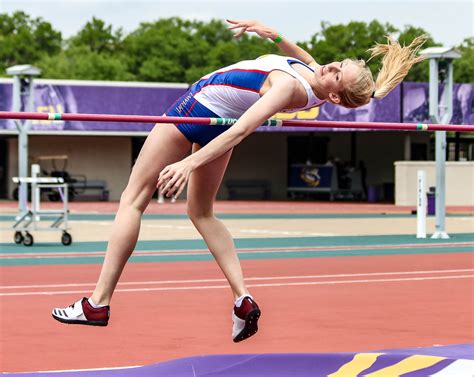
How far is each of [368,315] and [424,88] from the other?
1142 inches

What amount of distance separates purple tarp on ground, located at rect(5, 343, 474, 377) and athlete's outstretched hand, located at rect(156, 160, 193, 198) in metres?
1.40

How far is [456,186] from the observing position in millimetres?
39562

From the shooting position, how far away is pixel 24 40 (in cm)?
9556

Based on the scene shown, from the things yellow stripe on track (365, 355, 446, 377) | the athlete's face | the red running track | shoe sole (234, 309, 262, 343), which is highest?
the athlete's face

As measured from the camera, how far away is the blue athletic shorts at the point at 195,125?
6293 millimetres

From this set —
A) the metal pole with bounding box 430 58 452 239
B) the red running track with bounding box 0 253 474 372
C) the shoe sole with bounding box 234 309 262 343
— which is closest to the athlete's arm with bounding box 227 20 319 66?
the shoe sole with bounding box 234 309 262 343

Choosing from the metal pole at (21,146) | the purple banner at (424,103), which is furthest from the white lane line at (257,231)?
the purple banner at (424,103)

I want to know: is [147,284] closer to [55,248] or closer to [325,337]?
[325,337]

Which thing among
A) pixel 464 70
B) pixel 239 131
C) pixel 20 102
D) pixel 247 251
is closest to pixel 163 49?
pixel 464 70

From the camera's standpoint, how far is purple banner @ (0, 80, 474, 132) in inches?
1502

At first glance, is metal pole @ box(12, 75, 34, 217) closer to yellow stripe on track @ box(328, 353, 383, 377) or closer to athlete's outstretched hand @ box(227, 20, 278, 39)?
athlete's outstretched hand @ box(227, 20, 278, 39)

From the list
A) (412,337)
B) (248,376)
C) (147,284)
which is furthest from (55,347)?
(147,284)

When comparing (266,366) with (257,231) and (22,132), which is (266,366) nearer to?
(257,231)

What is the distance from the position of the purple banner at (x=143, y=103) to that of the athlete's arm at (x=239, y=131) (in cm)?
3205
